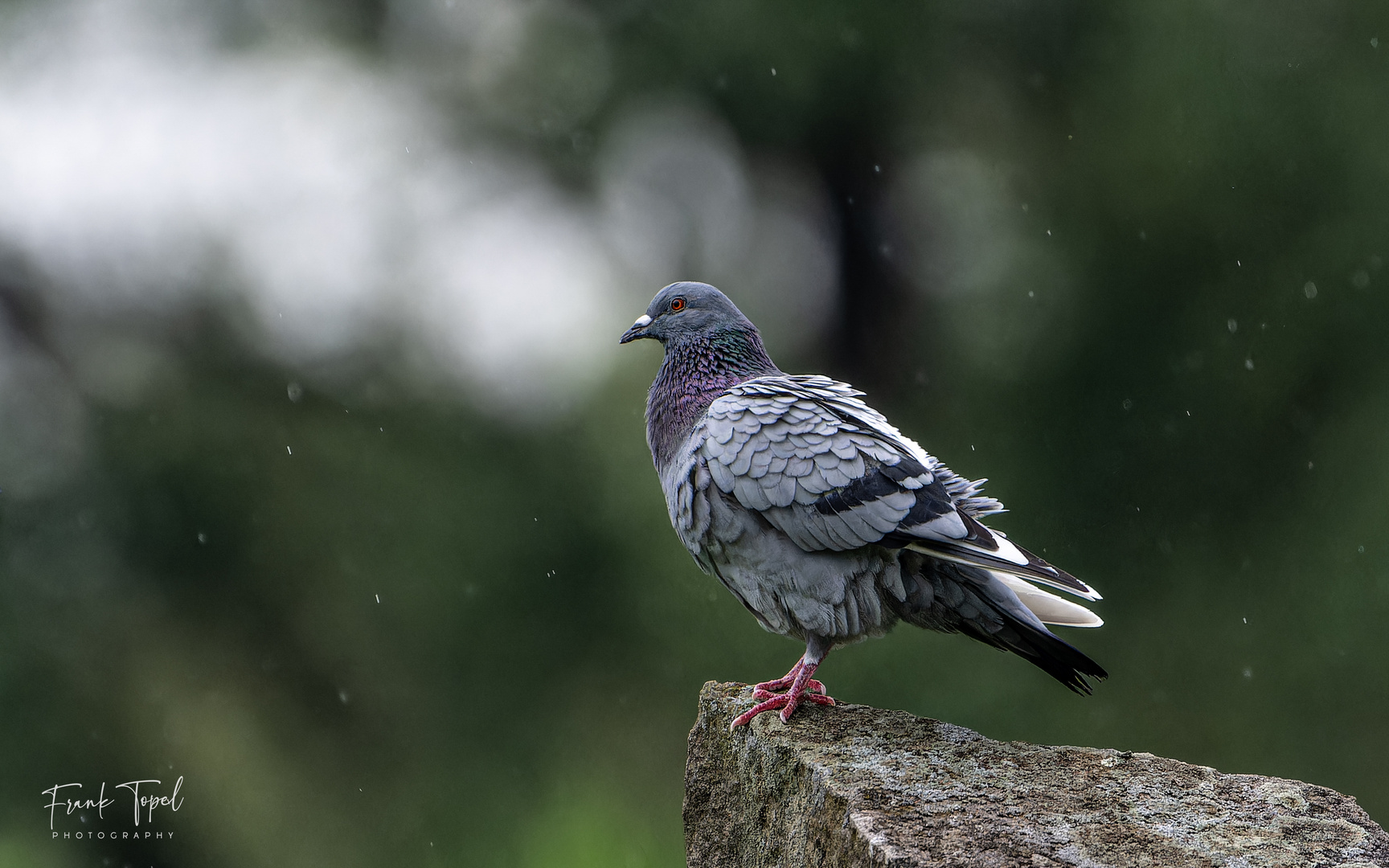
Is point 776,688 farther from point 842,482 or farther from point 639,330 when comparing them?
point 639,330

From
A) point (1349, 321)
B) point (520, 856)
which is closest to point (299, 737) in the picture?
point (520, 856)

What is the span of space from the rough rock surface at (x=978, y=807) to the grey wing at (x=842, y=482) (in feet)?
1.70

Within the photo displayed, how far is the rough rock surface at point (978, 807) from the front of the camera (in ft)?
8.52

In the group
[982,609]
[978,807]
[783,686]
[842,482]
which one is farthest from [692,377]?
[978,807]

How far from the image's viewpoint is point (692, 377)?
3.89 metres

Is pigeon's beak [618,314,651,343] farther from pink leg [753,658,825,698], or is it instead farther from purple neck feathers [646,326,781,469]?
pink leg [753,658,825,698]

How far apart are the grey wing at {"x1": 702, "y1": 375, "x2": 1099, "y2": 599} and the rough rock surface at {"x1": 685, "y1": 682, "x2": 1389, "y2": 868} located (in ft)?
1.70

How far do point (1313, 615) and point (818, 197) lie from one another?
11.5 feet

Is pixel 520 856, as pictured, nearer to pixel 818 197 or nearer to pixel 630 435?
pixel 630 435

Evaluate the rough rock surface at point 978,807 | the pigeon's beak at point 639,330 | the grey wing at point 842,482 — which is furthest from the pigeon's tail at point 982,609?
the pigeon's beak at point 639,330

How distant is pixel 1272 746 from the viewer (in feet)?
19.5

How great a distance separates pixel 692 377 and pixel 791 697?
1114 millimetres

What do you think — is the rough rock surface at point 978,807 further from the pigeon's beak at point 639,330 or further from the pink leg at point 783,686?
the pigeon's beak at point 639,330

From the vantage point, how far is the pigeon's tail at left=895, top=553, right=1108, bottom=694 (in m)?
3.30
